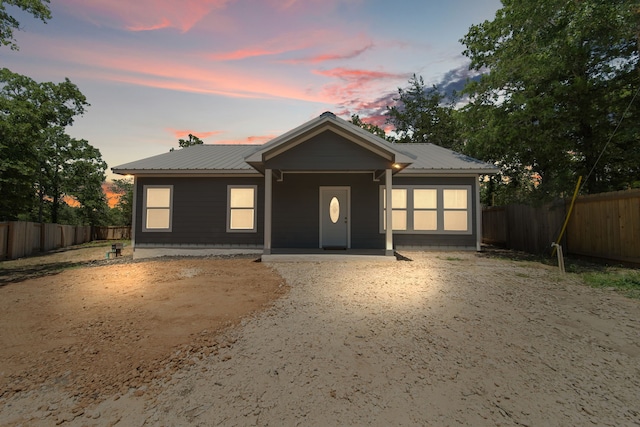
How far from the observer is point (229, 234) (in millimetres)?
12266

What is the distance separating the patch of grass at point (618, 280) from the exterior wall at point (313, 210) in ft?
20.1

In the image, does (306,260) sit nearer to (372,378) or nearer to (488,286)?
(488,286)

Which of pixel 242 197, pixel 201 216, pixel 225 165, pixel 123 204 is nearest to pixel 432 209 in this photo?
pixel 242 197

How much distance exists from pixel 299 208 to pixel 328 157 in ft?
9.14

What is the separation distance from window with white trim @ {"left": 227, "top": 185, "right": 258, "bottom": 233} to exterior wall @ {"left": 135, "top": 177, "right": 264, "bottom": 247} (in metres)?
0.15

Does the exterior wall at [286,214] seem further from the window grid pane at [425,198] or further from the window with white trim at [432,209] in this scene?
the window grid pane at [425,198]

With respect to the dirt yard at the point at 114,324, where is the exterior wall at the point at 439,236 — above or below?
above

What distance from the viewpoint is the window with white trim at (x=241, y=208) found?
1227 cm

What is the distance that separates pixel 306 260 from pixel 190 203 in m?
5.71

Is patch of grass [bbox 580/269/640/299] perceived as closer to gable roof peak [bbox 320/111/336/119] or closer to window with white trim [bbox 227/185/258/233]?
gable roof peak [bbox 320/111/336/119]

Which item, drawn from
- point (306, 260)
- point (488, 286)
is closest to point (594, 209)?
point (488, 286)

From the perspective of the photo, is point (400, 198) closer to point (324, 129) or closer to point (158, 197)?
point (324, 129)

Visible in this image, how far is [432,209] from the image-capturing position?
12.4 meters

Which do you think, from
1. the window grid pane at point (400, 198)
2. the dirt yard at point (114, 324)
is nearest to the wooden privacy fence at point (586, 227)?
Result: the window grid pane at point (400, 198)
